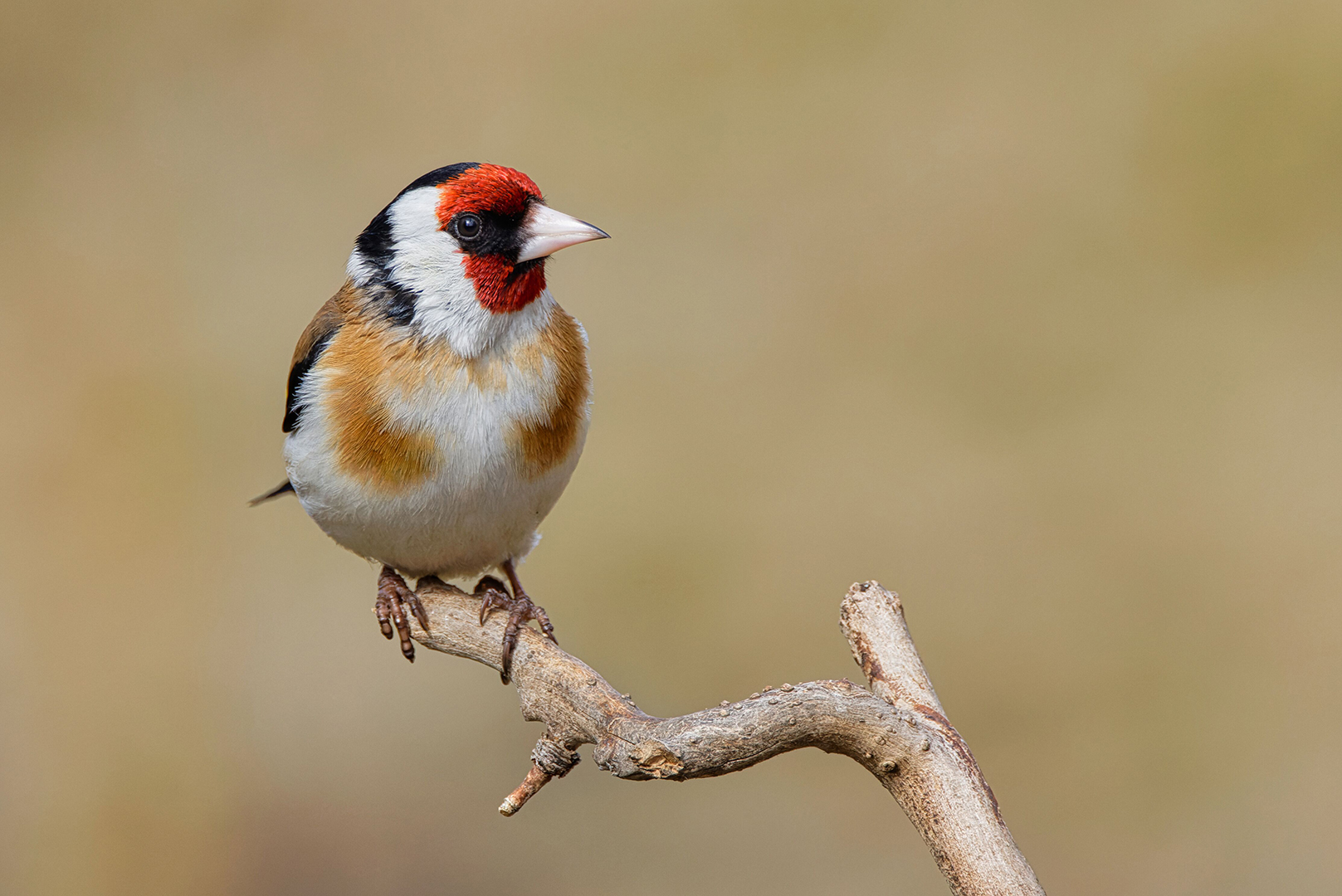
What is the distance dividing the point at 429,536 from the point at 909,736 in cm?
101

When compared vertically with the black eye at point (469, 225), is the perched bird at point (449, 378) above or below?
below

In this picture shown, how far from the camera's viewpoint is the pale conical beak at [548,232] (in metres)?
2.15

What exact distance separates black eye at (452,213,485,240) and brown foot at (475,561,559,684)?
727 mm

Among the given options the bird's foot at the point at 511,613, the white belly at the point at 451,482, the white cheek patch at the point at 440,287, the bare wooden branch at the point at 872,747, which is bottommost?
the bare wooden branch at the point at 872,747

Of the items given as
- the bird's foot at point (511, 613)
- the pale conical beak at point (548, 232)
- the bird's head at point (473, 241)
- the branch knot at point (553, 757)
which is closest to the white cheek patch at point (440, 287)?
the bird's head at point (473, 241)

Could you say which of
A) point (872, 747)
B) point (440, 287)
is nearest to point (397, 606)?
point (440, 287)

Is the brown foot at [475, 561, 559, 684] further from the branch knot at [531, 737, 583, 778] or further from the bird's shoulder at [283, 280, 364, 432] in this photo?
the bird's shoulder at [283, 280, 364, 432]

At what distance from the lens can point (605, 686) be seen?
1995 millimetres

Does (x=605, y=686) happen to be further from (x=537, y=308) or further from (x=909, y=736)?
(x=537, y=308)

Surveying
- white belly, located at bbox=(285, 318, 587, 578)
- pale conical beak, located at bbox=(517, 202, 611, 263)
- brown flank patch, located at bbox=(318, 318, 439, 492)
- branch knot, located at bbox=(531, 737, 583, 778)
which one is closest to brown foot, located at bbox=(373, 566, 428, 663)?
white belly, located at bbox=(285, 318, 587, 578)

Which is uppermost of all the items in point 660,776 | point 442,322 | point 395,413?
point 442,322

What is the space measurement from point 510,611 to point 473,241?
2.40 feet

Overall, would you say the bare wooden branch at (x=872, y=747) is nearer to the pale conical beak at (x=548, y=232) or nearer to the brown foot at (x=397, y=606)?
the brown foot at (x=397, y=606)

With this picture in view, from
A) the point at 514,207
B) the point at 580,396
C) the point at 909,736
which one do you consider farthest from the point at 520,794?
the point at 514,207
